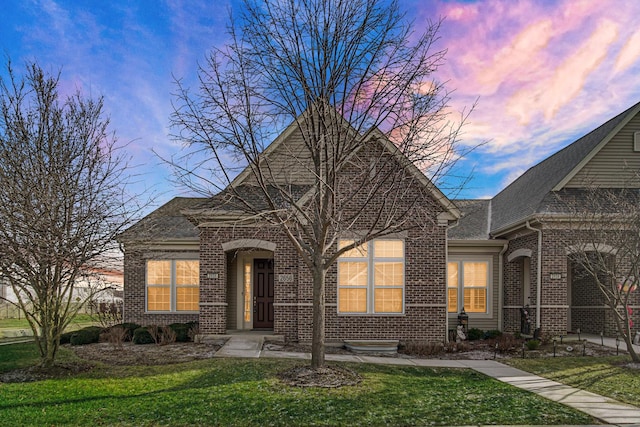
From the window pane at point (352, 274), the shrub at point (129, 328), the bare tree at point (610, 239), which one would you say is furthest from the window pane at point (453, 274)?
the shrub at point (129, 328)

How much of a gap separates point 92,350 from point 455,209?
438 inches

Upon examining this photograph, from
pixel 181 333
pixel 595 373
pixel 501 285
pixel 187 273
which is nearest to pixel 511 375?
pixel 595 373

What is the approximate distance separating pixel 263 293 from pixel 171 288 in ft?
11.5

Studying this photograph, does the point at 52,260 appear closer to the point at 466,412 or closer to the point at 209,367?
the point at 209,367

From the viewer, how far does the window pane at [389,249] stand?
561 inches

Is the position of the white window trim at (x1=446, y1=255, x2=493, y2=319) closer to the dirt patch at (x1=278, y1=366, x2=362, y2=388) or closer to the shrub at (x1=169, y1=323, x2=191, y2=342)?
the dirt patch at (x1=278, y1=366, x2=362, y2=388)

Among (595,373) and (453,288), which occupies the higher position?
(453,288)

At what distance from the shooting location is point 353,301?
1409cm

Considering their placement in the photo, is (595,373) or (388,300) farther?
(388,300)

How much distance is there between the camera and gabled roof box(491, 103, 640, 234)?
16.2 m

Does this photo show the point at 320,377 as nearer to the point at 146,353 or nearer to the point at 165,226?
the point at 146,353

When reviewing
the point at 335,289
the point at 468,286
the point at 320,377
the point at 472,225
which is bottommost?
the point at 320,377

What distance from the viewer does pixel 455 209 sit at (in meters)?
14.0

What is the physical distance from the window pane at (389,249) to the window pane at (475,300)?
4902 millimetres
